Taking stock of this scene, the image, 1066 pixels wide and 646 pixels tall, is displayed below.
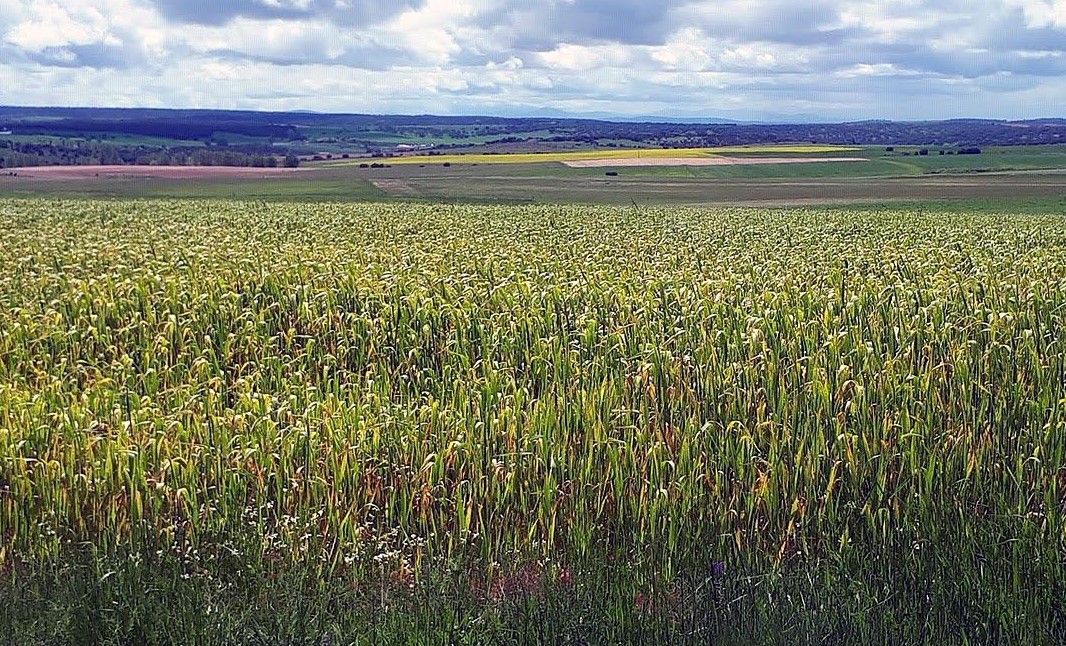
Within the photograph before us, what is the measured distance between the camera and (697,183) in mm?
80750

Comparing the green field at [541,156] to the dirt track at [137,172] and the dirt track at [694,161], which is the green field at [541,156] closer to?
the dirt track at [694,161]

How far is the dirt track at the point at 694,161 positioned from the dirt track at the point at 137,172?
107 ft

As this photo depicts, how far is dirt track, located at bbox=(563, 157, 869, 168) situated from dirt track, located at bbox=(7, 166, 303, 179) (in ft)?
107

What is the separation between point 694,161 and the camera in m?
108

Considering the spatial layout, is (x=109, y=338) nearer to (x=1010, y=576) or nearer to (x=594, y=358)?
(x=594, y=358)

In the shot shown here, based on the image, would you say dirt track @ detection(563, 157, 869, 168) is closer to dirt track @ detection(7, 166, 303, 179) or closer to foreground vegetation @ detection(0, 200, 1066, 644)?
dirt track @ detection(7, 166, 303, 179)

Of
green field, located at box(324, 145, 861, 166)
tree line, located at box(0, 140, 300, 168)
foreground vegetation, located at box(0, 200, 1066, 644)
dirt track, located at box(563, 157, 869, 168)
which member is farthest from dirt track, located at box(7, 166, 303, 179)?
foreground vegetation, located at box(0, 200, 1066, 644)

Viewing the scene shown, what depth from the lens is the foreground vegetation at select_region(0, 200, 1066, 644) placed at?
454cm

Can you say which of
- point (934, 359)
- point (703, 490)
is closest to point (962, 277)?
point (934, 359)

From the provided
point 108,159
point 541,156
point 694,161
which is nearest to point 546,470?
point 694,161

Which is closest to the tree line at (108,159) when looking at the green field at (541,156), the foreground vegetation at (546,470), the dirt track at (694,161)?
the green field at (541,156)

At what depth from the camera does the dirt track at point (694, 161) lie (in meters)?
103

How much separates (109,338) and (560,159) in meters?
109

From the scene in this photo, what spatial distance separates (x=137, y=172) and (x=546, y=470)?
82212mm
